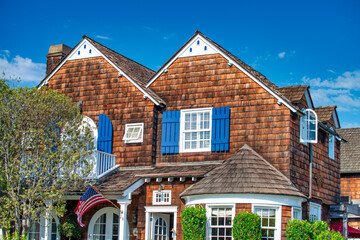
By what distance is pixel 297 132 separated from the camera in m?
20.8

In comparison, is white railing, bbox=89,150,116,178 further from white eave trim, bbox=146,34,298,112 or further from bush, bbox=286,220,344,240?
bush, bbox=286,220,344,240

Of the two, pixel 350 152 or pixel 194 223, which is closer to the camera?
pixel 194 223

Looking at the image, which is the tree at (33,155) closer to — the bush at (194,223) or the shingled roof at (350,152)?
the bush at (194,223)

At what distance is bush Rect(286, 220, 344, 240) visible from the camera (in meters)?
17.6

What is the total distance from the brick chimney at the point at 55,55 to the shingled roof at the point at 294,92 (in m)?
11.2

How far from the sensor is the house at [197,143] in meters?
18.6

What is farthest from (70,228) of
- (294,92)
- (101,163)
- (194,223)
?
(294,92)

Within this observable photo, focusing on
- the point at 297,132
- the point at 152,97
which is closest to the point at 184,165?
the point at 152,97

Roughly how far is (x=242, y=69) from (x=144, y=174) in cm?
552

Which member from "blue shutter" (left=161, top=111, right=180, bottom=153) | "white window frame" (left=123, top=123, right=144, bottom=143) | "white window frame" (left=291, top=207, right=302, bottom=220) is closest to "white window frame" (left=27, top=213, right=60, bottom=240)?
"white window frame" (left=123, top=123, right=144, bottom=143)

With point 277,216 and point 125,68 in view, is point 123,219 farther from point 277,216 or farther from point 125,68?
point 125,68

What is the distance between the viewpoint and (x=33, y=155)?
66.3 feet

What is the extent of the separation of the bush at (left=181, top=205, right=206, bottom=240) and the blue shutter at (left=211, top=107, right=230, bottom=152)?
3.41m

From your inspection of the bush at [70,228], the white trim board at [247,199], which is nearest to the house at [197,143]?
the white trim board at [247,199]
